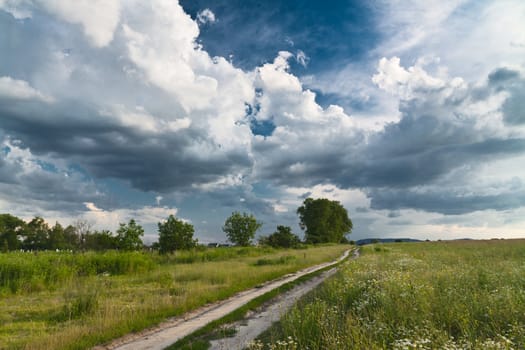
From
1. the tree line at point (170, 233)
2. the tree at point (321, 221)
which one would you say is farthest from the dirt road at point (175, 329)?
the tree at point (321, 221)

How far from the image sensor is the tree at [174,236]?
159 ft

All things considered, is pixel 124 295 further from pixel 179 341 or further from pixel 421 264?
pixel 421 264

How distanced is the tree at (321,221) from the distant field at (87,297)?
81507 mm

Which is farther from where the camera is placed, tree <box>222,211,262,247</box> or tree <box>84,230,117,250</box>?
tree <box>222,211,262,247</box>

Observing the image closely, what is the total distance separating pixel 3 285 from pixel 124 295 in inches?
304

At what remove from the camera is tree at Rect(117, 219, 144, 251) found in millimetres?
41844

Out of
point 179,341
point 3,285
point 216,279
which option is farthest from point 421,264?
point 3,285

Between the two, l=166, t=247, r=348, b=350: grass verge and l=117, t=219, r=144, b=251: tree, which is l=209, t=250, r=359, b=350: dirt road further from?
Answer: l=117, t=219, r=144, b=251: tree

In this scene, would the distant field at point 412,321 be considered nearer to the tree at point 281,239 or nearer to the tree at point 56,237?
the tree at point 281,239

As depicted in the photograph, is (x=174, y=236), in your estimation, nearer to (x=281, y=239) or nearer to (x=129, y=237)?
(x=129, y=237)

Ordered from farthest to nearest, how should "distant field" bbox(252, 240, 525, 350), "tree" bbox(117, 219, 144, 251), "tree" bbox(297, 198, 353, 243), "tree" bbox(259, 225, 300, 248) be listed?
1. "tree" bbox(297, 198, 353, 243)
2. "tree" bbox(259, 225, 300, 248)
3. "tree" bbox(117, 219, 144, 251)
4. "distant field" bbox(252, 240, 525, 350)

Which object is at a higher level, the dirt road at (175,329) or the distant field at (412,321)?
the distant field at (412,321)

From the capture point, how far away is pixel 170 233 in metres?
49.1

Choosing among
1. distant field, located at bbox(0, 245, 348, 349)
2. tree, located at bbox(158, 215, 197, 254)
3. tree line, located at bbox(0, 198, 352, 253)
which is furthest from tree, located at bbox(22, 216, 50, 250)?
distant field, located at bbox(0, 245, 348, 349)
